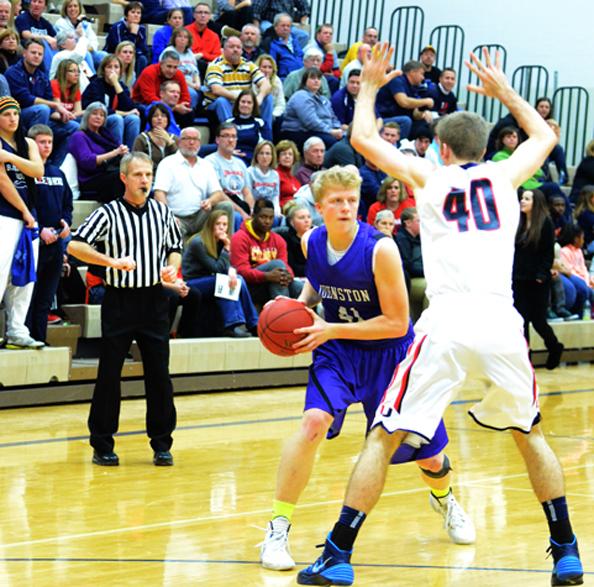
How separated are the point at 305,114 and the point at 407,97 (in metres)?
2.07

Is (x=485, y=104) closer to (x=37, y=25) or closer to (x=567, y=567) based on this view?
(x=37, y=25)

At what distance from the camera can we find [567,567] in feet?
15.5

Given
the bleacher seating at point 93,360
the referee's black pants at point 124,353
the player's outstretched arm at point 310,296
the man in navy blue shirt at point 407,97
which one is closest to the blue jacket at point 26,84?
the bleacher seating at point 93,360

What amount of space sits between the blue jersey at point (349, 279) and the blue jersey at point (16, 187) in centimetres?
429

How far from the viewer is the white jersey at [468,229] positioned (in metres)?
4.78

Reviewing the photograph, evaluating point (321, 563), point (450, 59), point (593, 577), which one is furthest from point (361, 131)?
point (450, 59)

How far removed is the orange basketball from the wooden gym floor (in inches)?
36.8

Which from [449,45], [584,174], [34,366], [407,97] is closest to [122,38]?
[407,97]

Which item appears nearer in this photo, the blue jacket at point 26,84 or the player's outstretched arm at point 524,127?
the player's outstretched arm at point 524,127

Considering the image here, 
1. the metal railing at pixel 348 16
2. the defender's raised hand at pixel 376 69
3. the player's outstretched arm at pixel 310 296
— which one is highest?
the metal railing at pixel 348 16

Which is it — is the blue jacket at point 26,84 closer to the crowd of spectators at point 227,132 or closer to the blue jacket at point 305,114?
the crowd of spectators at point 227,132

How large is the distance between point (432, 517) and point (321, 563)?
1561mm

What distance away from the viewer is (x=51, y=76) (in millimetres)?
12680

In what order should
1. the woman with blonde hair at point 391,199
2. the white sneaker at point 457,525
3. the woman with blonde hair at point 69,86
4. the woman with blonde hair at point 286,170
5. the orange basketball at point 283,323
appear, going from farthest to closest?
1. the woman with blonde hair at point 286,170
2. the woman with blonde hair at point 391,199
3. the woman with blonde hair at point 69,86
4. the white sneaker at point 457,525
5. the orange basketball at point 283,323
